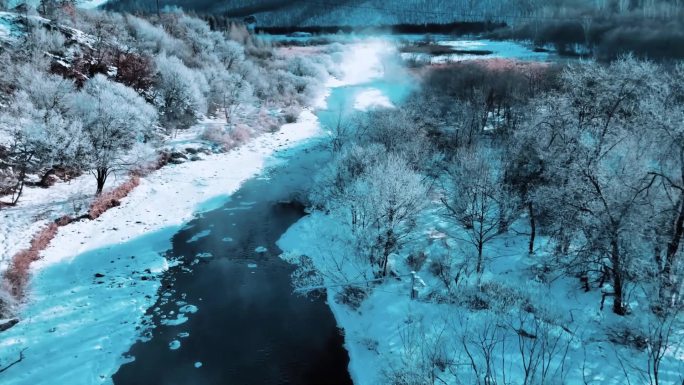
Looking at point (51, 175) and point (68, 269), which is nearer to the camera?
point (68, 269)

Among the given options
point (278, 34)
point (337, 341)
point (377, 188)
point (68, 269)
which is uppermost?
point (278, 34)

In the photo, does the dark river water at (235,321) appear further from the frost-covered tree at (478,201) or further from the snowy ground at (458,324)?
the frost-covered tree at (478,201)

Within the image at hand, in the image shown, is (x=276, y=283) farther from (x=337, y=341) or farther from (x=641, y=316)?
(x=641, y=316)

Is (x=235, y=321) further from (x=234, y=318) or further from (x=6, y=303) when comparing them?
(x=6, y=303)

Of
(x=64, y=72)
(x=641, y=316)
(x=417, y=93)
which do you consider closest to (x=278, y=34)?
(x=417, y=93)

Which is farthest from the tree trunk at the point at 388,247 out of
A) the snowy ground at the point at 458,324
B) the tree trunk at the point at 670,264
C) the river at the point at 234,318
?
the tree trunk at the point at 670,264

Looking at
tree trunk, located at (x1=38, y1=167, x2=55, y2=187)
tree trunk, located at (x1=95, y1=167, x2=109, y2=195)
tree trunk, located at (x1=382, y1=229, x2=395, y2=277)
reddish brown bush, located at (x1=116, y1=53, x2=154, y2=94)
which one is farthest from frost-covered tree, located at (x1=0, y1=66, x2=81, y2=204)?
tree trunk, located at (x1=382, y1=229, x2=395, y2=277)

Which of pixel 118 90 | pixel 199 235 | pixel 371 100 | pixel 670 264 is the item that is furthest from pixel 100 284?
pixel 371 100

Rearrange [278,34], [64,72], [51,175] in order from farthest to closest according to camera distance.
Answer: [278,34], [64,72], [51,175]
